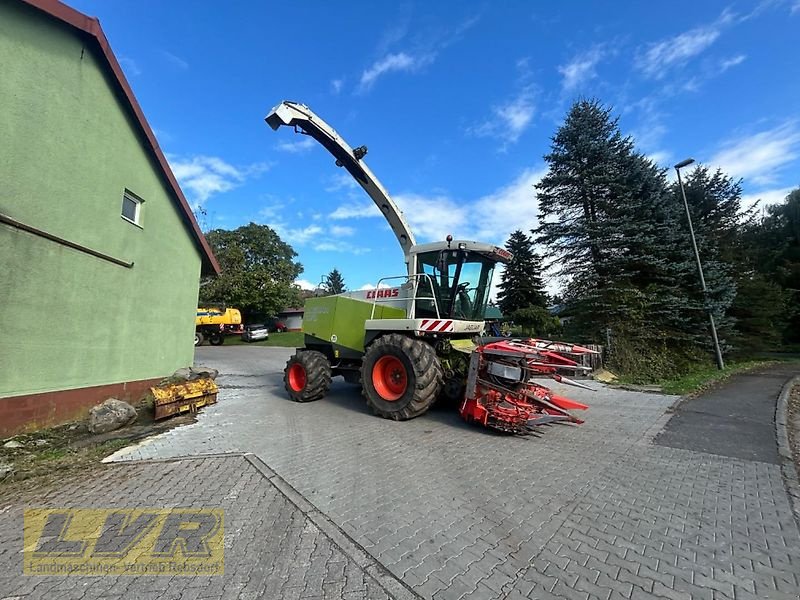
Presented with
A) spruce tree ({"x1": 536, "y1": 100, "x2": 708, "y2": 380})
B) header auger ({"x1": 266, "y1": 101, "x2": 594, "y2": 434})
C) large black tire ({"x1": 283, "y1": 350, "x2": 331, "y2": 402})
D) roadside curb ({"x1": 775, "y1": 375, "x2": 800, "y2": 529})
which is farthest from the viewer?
spruce tree ({"x1": 536, "y1": 100, "x2": 708, "y2": 380})

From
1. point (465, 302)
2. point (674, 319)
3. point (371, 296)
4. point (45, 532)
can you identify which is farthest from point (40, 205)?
point (674, 319)

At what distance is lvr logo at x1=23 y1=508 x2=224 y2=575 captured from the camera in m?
2.52

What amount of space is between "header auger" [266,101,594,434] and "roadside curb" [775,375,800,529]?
222 cm

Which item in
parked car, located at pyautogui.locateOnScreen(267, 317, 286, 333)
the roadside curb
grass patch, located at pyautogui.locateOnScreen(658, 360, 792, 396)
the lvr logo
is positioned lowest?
the lvr logo

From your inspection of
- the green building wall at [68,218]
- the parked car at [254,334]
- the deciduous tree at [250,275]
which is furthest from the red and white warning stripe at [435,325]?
the deciduous tree at [250,275]

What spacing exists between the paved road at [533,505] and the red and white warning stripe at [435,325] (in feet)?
4.99

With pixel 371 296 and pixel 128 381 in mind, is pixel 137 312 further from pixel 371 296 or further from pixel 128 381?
pixel 371 296

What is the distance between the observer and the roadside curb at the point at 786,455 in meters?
3.50

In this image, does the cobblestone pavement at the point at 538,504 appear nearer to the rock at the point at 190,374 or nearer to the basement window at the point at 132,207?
the rock at the point at 190,374

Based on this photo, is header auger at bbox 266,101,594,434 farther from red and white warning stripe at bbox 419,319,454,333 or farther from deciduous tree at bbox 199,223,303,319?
deciduous tree at bbox 199,223,303,319

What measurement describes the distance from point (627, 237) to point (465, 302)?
33.9 feet

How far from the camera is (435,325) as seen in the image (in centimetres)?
651

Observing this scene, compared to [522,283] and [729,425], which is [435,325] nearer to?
[729,425]

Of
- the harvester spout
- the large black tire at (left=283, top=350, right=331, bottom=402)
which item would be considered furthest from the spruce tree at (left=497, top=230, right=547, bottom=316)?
the large black tire at (left=283, top=350, right=331, bottom=402)
